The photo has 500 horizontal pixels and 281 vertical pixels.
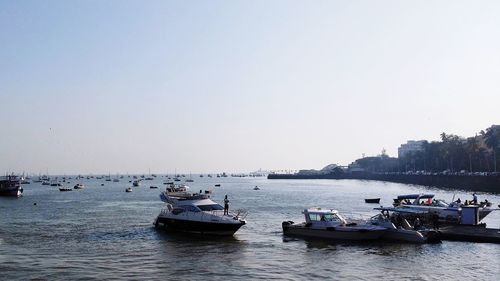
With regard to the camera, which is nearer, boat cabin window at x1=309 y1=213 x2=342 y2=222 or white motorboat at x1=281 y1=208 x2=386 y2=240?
white motorboat at x1=281 y1=208 x2=386 y2=240

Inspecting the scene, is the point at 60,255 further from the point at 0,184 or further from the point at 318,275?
the point at 0,184

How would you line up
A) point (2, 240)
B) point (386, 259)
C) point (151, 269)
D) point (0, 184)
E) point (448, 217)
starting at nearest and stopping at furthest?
point (151, 269)
point (386, 259)
point (2, 240)
point (448, 217)
point (0, 184)

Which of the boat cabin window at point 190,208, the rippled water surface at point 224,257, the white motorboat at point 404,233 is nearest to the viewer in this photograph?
the rippled water surface at point 224,257

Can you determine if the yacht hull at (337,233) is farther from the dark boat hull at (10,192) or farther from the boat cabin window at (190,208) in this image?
the dark boat hull at (10,192)

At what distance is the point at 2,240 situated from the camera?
1807 inches

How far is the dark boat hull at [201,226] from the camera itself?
152 feet

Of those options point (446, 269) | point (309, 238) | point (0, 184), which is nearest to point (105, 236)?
point (309, 238)

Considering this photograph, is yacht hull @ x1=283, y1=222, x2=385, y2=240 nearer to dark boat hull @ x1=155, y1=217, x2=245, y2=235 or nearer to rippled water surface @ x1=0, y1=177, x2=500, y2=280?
rippled water surface @ x1=0, y1=177, x2=500, y2=280

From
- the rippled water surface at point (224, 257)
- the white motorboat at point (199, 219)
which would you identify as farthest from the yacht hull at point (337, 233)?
the white motorboat at point (199, 219)

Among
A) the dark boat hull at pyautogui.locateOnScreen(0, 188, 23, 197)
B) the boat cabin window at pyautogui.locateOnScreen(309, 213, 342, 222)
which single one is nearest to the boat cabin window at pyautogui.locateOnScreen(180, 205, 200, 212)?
the boat cabin window at pyautogui.locateOnScreen(309, 213, 342, 222)

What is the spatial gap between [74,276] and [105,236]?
18194 millimetres

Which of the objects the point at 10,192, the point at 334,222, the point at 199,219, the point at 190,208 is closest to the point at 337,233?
the point at 334,222

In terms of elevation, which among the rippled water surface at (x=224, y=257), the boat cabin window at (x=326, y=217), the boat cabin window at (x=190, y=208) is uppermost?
the boat cabin window at (x=190, y=208)

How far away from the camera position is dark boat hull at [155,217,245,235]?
4628 cm
